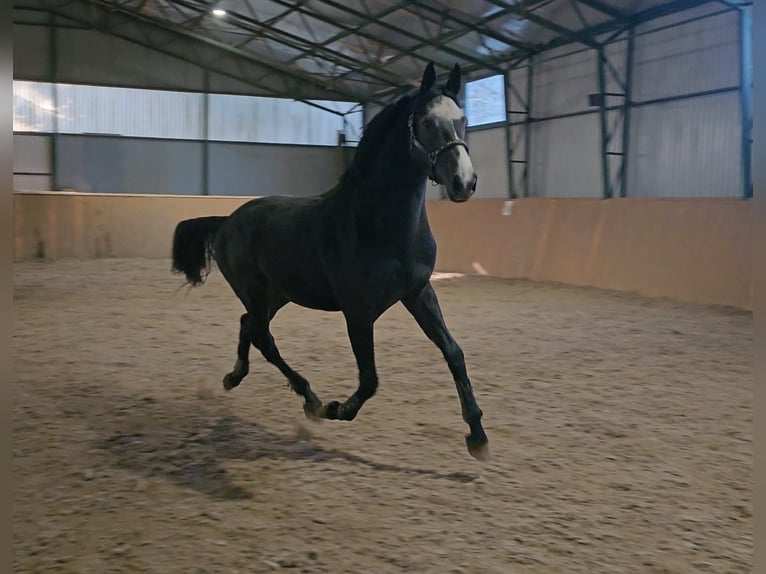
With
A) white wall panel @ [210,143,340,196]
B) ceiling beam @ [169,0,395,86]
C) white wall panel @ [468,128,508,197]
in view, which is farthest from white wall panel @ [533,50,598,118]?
white wall panel @ [210,143,340,196]

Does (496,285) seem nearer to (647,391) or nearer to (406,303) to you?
(647,391)

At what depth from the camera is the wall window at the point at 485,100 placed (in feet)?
56.0

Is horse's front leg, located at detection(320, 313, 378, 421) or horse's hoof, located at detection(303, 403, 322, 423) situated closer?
horse's front leg, located at detection(320, 313, 378, 421)

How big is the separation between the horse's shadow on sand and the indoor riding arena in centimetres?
2

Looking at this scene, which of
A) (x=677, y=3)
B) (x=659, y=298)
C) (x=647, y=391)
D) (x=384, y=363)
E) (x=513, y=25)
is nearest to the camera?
(x=647, y=391)

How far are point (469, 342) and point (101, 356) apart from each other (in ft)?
9.63

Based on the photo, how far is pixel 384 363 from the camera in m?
5.42

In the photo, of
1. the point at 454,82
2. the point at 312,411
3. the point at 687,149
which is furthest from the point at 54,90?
the point at 454,82

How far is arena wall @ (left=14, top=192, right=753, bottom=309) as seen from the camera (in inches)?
327

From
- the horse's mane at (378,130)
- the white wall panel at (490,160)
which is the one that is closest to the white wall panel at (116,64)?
the white wall panel at (490,160)

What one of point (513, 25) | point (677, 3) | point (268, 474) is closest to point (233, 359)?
point (268, 474)

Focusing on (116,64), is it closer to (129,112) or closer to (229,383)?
(129,112)

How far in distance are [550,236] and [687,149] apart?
3594 mm

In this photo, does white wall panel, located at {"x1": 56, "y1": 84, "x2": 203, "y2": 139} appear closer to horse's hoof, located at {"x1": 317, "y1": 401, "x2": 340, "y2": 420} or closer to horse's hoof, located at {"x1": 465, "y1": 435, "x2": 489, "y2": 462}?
horse's hoof, located at {"x1": 317, "y1": 401, "x2": 340, "y2": 420}
